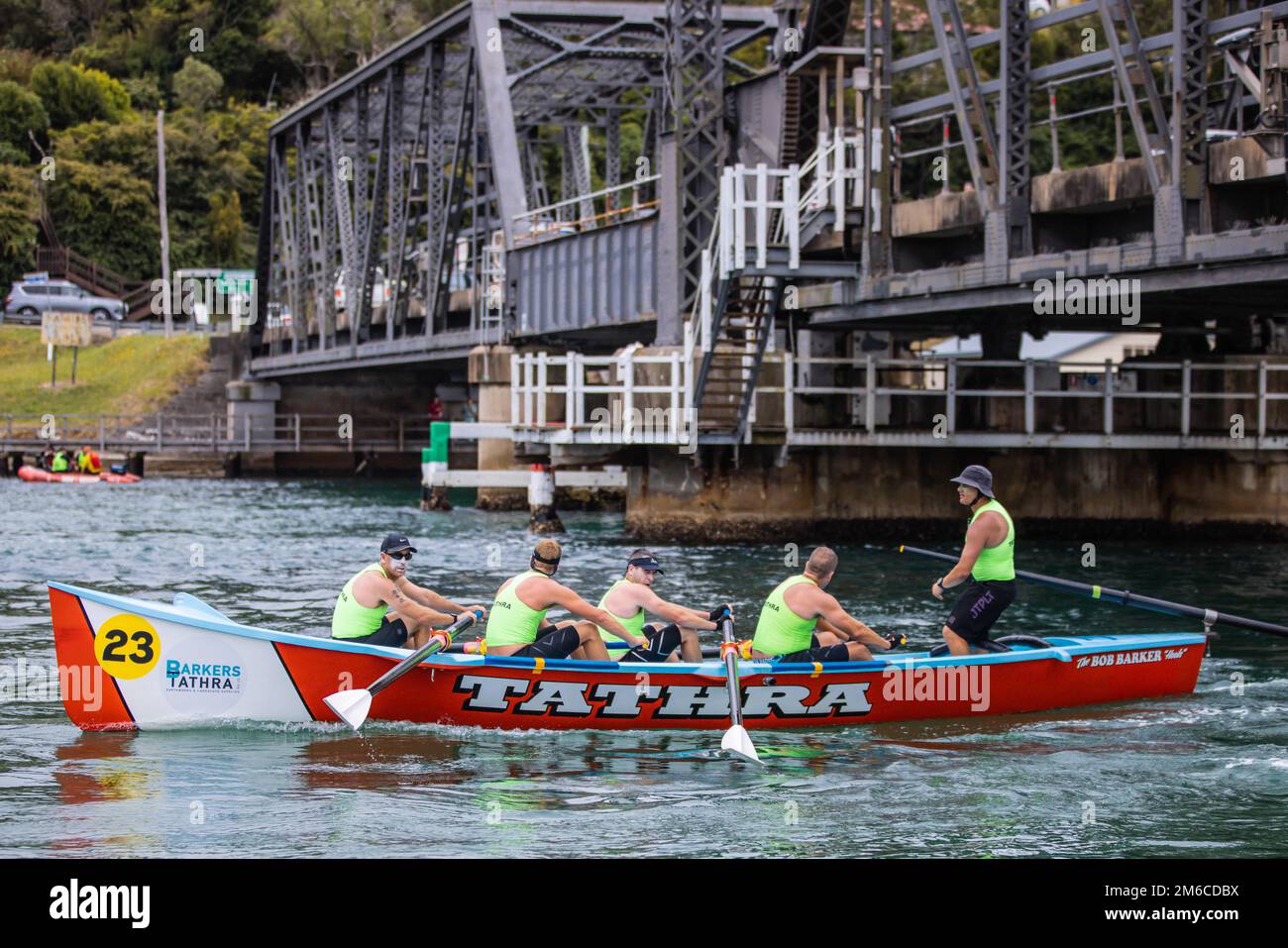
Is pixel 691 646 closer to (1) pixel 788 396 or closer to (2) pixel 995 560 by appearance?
(2) pixel 995 560

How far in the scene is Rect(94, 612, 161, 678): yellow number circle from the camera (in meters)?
15.4

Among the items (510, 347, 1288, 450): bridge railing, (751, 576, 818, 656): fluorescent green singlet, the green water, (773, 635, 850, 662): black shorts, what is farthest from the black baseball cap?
(510, 347, 1288, 450): bridge railing

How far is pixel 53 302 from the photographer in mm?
81812

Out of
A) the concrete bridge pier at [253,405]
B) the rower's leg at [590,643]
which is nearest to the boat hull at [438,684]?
the rower's leg at [590,643]

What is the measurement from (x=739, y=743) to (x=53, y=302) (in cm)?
7341

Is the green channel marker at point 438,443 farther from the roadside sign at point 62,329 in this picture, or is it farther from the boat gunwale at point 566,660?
the boat gunwale at point 566,660

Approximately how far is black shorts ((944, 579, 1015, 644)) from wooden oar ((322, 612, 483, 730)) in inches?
202

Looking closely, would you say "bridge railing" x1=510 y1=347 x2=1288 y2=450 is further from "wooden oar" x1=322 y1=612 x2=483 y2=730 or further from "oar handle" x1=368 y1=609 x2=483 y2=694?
"wooden oar" x1=322 y1=612 x2=483 y2=730

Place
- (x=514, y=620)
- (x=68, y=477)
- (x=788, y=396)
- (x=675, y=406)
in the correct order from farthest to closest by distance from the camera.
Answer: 1. (x=68, y=477)
2. (x=788, y=396)
3. (x=675, y=406)
4. (x=514, y=620)

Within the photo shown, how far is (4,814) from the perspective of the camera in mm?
12852

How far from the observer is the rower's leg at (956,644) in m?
17.3

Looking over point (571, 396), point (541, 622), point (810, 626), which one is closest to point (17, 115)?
point (571, 396)

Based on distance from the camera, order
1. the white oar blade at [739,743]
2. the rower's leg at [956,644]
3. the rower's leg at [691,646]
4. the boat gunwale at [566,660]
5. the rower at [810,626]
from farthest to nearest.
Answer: the rower's leg at [956,644] → the rower's leg at [691,646] → the rower at [810,626] → the boat gunwale at [566,660] → the white oar blade at [739,743]
